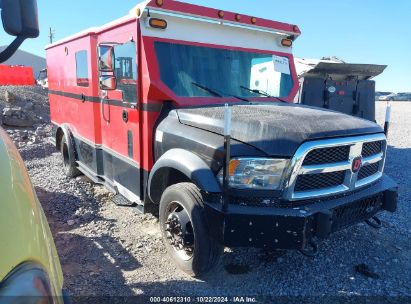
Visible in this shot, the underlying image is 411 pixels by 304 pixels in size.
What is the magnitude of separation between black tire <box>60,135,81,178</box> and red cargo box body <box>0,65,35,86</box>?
18.3 metres

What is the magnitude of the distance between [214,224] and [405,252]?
2.50 metres

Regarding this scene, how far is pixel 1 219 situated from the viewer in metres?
1.04

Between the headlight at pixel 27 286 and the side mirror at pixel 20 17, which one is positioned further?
the side mirror at pixel 20 17

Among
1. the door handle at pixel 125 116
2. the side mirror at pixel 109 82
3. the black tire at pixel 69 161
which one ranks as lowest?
the black tire at pixel 69 161

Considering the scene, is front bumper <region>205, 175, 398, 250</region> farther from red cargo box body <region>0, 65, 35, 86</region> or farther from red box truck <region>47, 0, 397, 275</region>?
red cargo box body <region>0, 65, 35, 86</region>

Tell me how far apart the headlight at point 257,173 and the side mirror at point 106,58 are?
2.23 metres

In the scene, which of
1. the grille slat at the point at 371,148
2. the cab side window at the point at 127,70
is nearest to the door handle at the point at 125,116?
the cab side window at the point at 127,70

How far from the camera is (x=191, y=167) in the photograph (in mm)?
3037

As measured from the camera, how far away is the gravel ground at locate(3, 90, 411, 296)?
10.5ft

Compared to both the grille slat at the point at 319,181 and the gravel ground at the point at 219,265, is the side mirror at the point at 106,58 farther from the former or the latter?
the grille slat at the point at 319,181

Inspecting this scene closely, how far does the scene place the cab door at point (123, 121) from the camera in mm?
3986

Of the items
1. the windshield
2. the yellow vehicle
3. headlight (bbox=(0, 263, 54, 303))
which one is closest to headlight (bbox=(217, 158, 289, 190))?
the windshield

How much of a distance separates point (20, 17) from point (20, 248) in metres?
1.40

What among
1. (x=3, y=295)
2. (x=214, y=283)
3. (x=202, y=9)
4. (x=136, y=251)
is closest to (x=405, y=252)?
(x=214, y=283)
